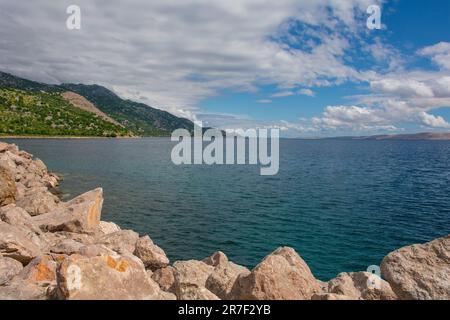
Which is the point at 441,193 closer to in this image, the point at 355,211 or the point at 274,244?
the point at 355,211

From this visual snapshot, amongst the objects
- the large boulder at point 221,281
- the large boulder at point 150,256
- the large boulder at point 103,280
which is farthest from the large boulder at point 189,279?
the large boulder at point 150,256

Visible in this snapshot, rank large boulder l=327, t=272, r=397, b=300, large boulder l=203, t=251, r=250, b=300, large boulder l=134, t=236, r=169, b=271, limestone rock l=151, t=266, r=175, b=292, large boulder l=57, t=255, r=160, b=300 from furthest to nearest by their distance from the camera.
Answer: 1. large boulder l=134, t=236, r=169, b=271
2. limestone rock l=151, t=266, r=175, b=292
3. large boulder l=203, t=251, r=250, b=300
4. large boulder l=327, t=272, r=397, b=300
5. large boulder l=57, t=255, r=160, b=300

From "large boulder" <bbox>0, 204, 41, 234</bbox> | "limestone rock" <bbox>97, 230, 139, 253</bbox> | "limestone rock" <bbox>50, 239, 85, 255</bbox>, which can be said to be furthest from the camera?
"limestone rock" <bbox>97, 230, 139, 253</bbox>

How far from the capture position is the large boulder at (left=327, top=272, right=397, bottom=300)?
44.9 ft

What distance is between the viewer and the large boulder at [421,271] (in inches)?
545

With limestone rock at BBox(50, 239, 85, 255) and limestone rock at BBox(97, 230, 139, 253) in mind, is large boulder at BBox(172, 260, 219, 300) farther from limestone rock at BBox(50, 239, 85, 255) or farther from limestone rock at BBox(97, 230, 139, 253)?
limestone rock at BBox(97, 230, 139, 253)

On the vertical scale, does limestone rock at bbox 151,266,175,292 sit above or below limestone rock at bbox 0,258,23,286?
below

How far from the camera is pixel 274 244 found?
38188 mm

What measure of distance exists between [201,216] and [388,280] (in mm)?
36612

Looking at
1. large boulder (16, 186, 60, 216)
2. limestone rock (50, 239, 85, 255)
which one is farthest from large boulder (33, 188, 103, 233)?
limestone rock (50, 239, 85, 255)

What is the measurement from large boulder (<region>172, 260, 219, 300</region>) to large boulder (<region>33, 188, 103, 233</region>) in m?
12.9

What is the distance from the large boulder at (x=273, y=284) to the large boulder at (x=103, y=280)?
11.1 ft

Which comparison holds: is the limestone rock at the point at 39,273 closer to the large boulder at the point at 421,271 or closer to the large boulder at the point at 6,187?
the large boulder at the point at 421,271
